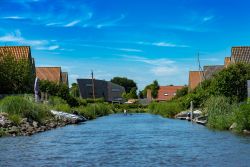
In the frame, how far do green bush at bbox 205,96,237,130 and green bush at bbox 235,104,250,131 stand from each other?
388 cm

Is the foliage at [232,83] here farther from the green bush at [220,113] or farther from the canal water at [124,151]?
the canal water at [124,151]

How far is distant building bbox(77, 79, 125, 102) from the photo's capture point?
5704 inches

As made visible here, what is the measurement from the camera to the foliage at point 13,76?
57125 millimetres

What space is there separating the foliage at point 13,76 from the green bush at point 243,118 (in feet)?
93.5

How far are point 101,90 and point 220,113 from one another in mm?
110747

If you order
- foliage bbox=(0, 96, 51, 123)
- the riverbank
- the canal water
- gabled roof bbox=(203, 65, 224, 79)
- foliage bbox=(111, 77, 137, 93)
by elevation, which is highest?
foliage bbox=(111, 77, 137, 93)

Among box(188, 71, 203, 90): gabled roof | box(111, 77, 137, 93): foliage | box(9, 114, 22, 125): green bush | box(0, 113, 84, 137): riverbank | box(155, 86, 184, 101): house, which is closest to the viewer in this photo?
box(0, 113, 84, 137): riverbank

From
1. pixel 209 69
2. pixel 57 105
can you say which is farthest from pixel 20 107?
pixel 209 69

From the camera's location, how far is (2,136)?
33281 millimetres

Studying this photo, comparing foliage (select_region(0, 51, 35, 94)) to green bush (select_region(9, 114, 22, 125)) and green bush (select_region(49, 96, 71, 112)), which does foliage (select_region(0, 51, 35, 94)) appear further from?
green bush (select_region(9, 114, 22, 125))

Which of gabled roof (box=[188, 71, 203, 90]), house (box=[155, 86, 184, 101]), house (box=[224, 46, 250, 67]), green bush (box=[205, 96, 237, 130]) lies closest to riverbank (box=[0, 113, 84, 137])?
green bush (box=[205, 96, 237, 130])

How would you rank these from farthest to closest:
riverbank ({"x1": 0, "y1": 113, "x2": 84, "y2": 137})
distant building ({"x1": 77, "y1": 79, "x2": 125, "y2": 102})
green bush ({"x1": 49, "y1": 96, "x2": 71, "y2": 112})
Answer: distant building ({"x1": 77, "y1": 79, "x2": 125, "y2": 102}) < green bush ({"x1": 49, "y1": 96, "x2": 71, "y2": 112}) < riverbank ({"x1": 0, "y1": 113, "x2": 84, "y2": 137})

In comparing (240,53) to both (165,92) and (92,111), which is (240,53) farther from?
(165,92)

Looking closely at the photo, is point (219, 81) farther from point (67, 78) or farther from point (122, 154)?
point (67, 78)
